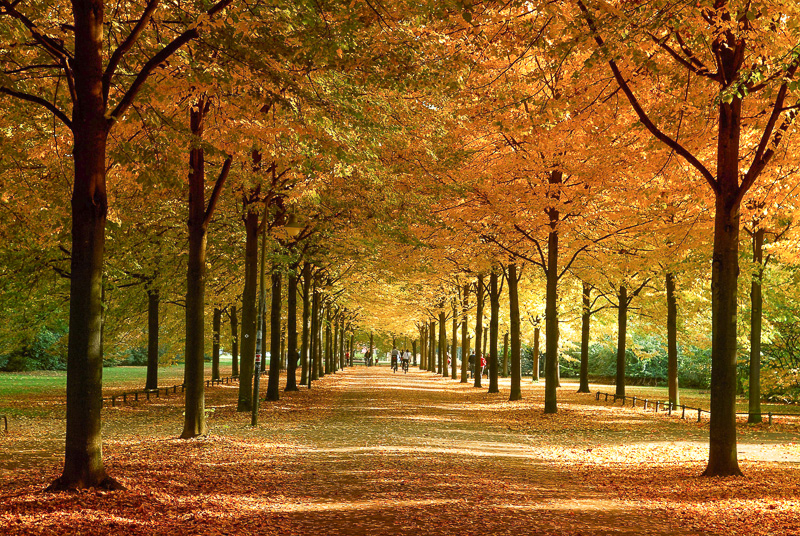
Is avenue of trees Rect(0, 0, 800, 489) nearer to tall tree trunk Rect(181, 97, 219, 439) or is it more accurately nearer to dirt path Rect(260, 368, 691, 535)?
tall tree trunk Rect(181, 97, 219, 439)

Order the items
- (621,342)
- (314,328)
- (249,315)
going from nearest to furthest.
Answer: (249,315) → (621,342) → (314,328)

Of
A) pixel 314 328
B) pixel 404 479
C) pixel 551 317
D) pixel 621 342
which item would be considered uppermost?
pixel 551 317

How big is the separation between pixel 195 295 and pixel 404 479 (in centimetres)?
549

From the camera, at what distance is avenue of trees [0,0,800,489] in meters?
8.02

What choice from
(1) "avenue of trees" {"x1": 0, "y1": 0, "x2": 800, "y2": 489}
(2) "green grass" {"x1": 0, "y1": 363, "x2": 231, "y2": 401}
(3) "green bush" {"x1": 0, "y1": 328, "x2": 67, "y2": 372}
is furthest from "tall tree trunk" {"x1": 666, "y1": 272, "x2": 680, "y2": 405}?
(3) "green bush" {"x1": 0, "y1": 328, "x2": 67, "y2": 372}

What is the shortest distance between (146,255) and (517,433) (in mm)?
12228

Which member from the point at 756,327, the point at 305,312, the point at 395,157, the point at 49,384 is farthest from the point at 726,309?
the point at 49,384

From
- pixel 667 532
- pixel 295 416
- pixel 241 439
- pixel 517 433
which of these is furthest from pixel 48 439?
pixel 667 532

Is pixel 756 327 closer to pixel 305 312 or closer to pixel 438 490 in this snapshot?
pixel 438 490

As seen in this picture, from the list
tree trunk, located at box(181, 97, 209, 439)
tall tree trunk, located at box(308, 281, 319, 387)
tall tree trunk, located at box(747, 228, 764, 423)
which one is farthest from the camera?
tall tree trunk, located at box(308, 281, 319, 387)

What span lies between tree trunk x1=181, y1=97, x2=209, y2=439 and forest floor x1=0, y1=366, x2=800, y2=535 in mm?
645

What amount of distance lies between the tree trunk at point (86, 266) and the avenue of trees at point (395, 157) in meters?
0.02

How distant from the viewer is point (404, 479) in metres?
9.19

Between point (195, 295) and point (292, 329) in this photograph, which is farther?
point (292, 329)
